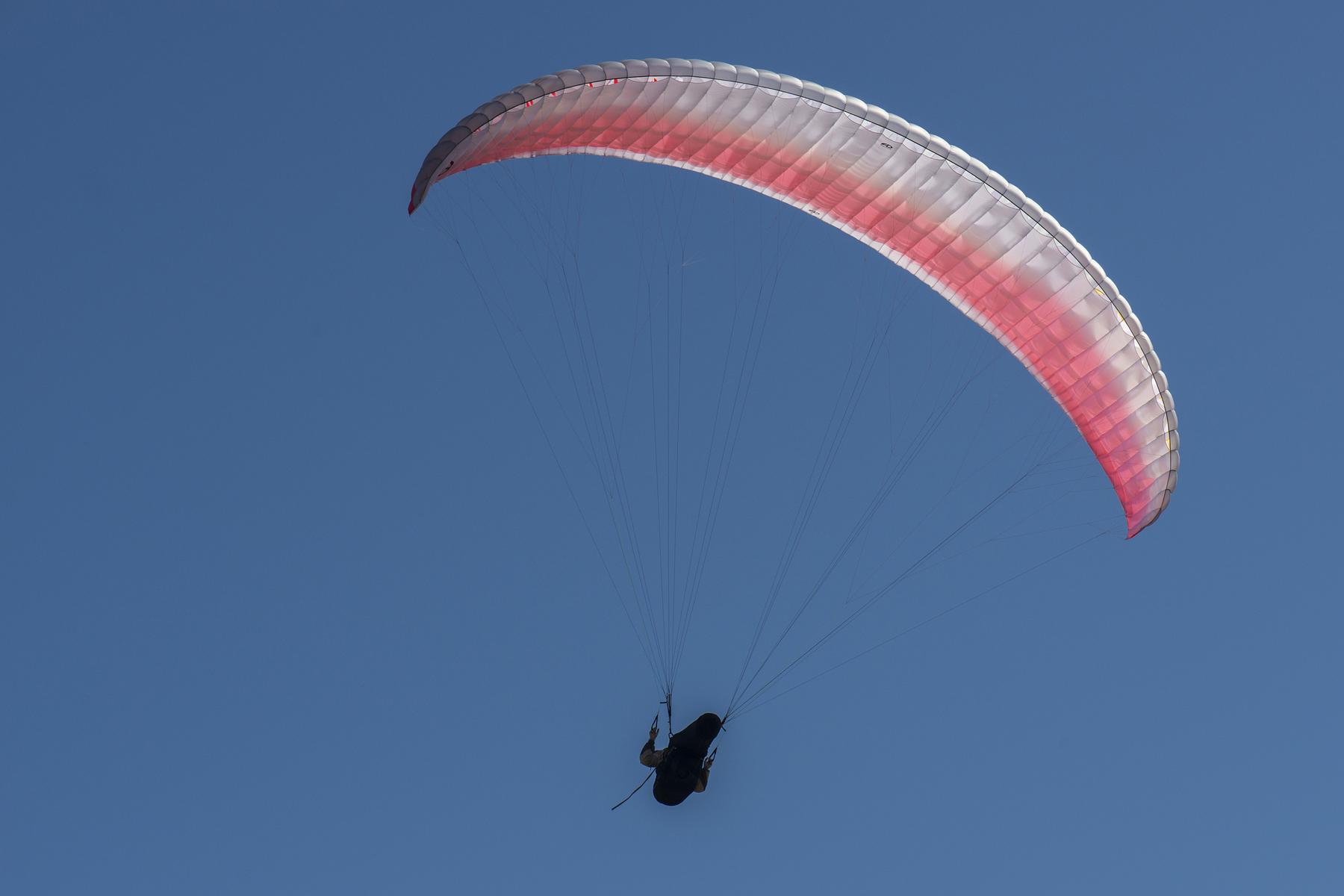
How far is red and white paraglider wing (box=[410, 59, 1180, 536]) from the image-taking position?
23.3 m

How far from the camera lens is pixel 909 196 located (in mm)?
24391

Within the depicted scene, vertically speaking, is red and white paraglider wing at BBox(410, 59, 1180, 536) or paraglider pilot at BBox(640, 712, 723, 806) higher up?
red and white paraglider wing at BBox(410, 59, 1180, 536)

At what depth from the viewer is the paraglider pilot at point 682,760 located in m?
23.8

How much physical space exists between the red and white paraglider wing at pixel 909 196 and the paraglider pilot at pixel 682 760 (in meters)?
6.16

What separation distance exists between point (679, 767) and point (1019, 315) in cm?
691

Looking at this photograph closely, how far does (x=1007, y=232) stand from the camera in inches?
956

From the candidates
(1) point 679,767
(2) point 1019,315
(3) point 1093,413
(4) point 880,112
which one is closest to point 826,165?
(4) point 880,112

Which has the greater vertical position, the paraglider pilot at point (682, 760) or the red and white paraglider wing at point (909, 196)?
the red and white paraglider wing at point (909, 196)

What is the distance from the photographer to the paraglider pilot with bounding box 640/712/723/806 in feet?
78.1

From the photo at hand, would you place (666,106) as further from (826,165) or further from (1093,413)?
(1093,413)

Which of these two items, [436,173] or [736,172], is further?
[736,172]

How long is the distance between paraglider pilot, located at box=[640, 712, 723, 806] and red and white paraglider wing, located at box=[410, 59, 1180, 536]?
616cm

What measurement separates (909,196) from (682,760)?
7.25 m

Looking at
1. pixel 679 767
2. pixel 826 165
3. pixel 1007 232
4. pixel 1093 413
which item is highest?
pixel 826 165
